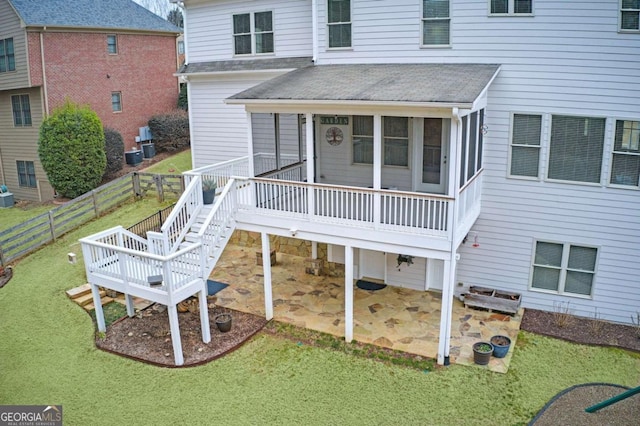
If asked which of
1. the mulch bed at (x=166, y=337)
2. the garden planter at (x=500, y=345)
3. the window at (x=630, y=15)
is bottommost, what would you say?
the mulch bed at (x=166, y=337)

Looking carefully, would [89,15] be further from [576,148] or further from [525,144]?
[576,148]

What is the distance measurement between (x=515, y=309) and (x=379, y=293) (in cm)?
346

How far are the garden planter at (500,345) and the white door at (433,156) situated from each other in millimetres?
3847

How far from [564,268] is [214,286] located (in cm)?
918

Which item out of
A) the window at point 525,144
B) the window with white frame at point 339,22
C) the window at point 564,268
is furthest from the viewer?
the window with white frame at point 339,22

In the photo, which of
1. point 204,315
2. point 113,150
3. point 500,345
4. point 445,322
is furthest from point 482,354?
point 113,150

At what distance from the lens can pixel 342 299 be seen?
14.0m

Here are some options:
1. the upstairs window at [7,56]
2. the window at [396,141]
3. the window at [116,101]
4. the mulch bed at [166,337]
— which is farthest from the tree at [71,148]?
the window at [396,141]

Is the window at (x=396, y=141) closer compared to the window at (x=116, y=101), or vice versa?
the window at (x=396, y=141)

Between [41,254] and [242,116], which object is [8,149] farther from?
[242,116]

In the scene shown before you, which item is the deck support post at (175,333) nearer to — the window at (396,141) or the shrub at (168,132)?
the window at (396,141)

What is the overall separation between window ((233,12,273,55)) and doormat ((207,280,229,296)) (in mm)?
7144

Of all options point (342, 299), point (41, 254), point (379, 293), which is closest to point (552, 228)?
point (379, 293)

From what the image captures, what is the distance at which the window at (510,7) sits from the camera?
12.0 meters
